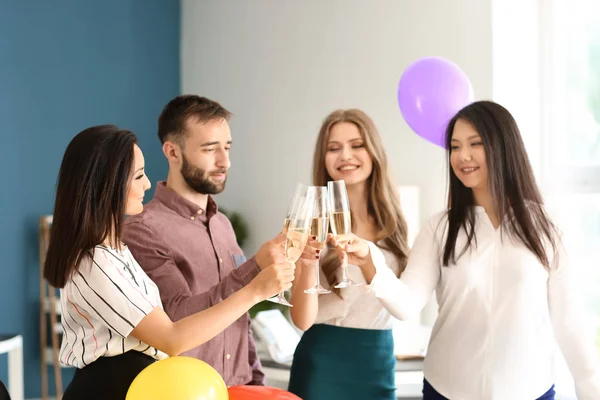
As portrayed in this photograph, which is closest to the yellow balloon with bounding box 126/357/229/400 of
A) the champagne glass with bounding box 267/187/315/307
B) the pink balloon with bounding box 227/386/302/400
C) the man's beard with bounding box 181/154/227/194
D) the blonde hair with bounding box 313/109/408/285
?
the pink balloon with bounding box 227/386/302/400

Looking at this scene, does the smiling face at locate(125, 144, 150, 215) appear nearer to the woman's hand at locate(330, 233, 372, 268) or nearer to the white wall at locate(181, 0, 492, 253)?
the woman's hand at locate(330, 233, 372, 268)

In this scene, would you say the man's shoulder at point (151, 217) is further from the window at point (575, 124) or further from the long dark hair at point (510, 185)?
the window at point (575, 124)

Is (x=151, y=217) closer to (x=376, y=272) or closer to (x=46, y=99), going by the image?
(x=376, y=272)

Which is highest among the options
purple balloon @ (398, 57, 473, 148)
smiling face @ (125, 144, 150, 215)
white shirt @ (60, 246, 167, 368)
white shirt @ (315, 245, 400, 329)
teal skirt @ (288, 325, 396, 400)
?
purple balloon @ (398, 57, 473, 148)

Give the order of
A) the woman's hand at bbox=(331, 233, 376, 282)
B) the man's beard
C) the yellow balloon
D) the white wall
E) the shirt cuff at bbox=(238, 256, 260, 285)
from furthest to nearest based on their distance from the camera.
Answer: the white wall
the man's beard
the woman's hand at bbox=(331, 233, 376, 282)
the shirt cuff at bbox=(238, 256, 260, 285)
the yellow balloon

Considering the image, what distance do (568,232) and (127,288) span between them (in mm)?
1213

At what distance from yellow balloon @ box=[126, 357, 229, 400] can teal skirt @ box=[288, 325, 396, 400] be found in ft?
3.26

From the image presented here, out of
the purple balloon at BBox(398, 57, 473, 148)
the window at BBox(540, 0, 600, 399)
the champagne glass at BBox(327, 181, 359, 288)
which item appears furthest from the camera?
the window at BBox(540, 0, 600, 399)

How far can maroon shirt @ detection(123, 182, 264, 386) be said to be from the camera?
2.11 metres

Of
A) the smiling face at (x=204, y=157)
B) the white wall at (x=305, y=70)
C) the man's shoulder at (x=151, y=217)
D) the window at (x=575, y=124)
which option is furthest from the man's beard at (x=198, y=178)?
the window at (x=575, y=124)

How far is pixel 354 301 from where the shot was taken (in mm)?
2572

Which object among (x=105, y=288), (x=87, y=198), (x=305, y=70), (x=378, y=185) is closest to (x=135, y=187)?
(x=87, y=198)

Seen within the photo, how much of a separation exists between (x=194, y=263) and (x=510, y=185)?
0.90 metres

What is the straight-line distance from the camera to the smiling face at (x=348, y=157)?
102 inches
